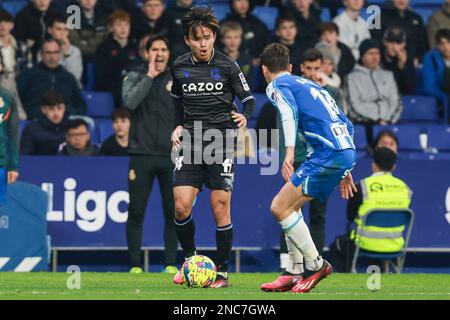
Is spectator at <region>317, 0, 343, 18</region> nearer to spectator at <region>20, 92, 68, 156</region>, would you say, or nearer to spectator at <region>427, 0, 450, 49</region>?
spectator at <region>427, 0, 450, 49</region>

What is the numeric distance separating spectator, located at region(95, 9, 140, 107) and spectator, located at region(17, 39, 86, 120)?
69cm

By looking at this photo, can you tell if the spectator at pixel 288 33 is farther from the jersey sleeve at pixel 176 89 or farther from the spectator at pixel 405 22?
the jersey sleeve at pixel 176 89

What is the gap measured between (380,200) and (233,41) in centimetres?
376

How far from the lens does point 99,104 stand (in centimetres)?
1752

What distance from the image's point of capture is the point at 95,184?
49.3ft

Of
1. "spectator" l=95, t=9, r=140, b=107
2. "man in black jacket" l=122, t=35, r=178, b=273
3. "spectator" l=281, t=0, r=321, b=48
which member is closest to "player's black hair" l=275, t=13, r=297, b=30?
"spectator" l=281, t=0, r=321, b=48

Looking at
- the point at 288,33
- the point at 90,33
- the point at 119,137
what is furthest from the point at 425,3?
the point at 119,137

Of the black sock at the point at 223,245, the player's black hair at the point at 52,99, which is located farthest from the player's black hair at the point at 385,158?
the player's black hair at the point at 52,99

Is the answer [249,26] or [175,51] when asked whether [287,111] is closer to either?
[175,51]

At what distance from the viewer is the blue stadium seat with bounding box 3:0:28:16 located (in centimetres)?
1886

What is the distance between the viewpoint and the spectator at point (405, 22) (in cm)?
1912

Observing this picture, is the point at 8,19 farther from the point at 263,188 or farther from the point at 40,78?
the point at 263,188

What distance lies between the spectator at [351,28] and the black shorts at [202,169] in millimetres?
7747

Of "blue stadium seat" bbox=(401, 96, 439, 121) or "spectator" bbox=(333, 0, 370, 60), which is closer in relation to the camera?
"blue stadium seat" bbox=(401, 96, 439, 121)
